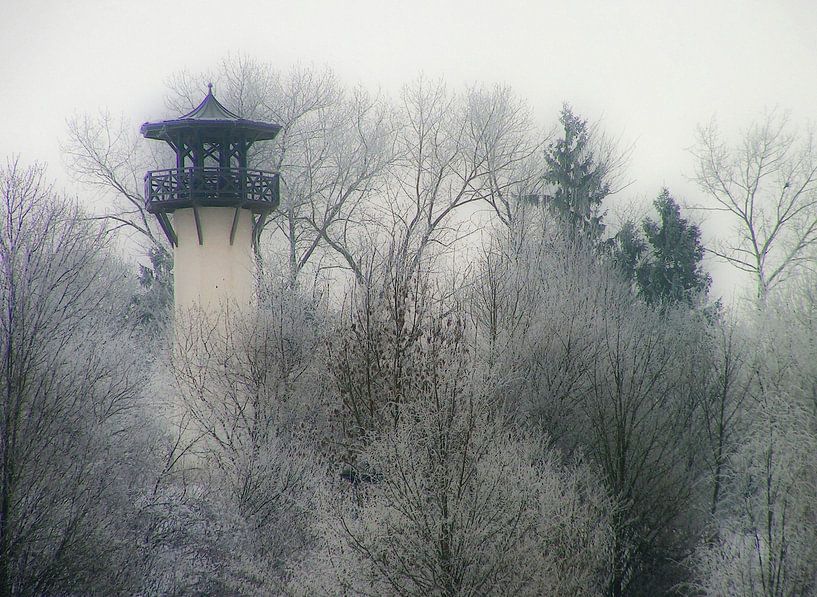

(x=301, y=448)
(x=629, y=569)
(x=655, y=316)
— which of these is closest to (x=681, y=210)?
(x=655, y=316)

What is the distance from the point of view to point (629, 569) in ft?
66.7

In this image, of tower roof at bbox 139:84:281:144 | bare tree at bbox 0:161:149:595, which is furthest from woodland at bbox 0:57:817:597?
tower roof at bbox 139:84:281:144

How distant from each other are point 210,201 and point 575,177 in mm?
13756

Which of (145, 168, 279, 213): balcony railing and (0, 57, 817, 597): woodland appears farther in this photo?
(145, 168, 279, 213): balcony railing

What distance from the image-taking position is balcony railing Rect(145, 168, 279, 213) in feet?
82.7

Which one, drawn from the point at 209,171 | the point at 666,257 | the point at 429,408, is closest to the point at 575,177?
the point at 666,257

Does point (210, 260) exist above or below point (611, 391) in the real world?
above

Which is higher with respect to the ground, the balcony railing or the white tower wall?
the balcony railing

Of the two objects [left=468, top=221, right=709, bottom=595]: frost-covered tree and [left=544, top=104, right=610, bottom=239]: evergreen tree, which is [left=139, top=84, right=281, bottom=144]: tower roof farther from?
[left=544, top=104, right=610, bottom=239]: evergreen tree

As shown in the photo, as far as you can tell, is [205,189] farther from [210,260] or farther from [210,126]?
[210,260]

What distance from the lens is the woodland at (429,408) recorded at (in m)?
13.8

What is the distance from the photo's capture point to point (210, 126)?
25062mm

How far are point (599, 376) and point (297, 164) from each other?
1615cm

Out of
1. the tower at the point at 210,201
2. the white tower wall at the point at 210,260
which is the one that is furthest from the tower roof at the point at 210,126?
the white tower wall at the point at 210,260
